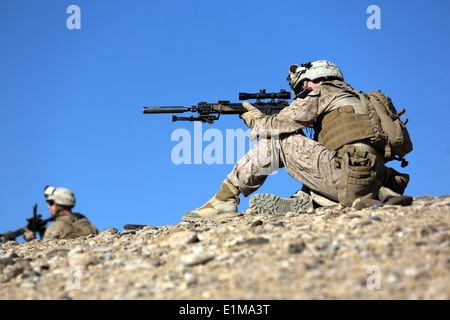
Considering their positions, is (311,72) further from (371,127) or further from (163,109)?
(163,109)

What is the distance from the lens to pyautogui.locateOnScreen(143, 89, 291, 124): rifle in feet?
37.4

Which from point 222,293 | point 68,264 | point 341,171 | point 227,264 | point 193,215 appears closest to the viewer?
point 222,293

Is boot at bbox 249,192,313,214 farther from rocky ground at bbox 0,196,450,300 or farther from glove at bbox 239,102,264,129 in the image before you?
rocky ground at bbox 0,196,450,300

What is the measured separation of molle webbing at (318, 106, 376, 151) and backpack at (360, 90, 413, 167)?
0.28 m

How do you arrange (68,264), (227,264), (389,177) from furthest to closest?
(389,177) < (68,264) < (227,264)

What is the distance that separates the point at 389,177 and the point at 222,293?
5.52m

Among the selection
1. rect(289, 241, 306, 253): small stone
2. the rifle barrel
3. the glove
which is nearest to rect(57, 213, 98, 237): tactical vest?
the glove

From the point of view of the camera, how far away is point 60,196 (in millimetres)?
9211

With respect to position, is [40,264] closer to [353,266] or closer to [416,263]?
[353,266]

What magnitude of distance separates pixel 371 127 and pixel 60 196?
5197mm

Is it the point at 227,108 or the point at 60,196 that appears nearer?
the point at 60,196

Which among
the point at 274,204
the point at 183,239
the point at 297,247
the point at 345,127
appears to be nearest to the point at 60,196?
the point at 183,239

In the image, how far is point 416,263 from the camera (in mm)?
5434
